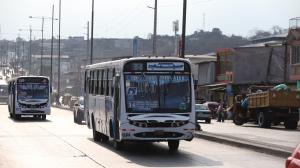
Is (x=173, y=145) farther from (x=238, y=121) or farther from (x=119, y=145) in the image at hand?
(x=238, y=121)

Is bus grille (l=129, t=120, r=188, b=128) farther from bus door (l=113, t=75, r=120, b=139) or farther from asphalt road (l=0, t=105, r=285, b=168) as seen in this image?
asphalt road (l=0, t=105, r=285, b=168)

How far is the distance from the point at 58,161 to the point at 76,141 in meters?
7.29

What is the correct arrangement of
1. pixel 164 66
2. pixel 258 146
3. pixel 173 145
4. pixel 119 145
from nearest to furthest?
pixel 164 66 < pixel 119 145 < pixel 173 145 < pixel 258 146

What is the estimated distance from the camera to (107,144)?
22.8 metres

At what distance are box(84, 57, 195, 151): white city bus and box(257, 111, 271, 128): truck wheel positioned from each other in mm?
20469

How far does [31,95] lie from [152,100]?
25.0 m

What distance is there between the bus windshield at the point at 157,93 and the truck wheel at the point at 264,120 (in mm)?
20783

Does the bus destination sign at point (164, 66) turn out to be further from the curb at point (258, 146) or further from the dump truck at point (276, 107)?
the dump truck at point (276, 107)

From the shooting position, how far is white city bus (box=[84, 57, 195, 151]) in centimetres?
1853

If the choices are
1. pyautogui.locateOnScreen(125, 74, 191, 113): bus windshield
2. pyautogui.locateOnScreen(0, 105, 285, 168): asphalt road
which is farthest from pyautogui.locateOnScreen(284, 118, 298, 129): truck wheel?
pyautogui.locateOnScreen(125, 74, 191, 113): bus windshield

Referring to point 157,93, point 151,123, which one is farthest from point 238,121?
point 151,123

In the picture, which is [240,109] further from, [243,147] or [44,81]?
[243,147]

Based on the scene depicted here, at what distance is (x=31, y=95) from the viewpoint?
42.6 metres

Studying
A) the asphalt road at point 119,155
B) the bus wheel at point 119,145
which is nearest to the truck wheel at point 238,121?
the asphalt road at point 119,155
